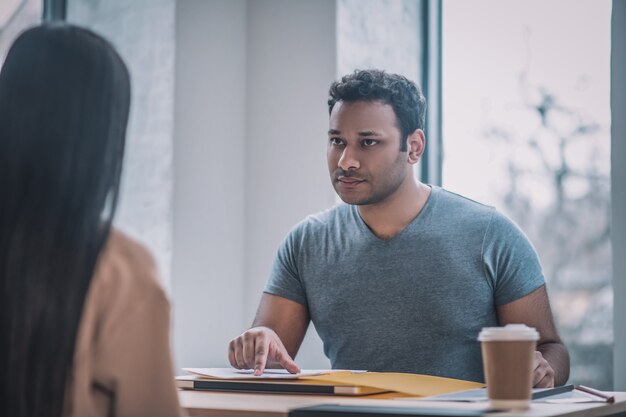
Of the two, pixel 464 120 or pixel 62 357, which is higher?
pixel 464 120

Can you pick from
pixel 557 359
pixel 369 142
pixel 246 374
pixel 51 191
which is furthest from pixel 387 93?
pixel 51 191

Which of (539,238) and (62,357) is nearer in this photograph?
(62,357)

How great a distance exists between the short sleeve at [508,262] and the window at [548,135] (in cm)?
65

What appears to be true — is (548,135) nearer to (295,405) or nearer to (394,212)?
(394,212)

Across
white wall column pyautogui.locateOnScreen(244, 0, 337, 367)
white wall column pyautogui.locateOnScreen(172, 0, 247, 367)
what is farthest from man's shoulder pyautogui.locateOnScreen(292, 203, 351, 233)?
white wall column pyautogui.locateOnScreen(172, 0, 247, 367)

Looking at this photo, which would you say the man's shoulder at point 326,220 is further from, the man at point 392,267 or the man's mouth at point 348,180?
the man's mouth at point 348,180

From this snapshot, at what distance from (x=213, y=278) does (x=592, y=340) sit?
1174 millimetres

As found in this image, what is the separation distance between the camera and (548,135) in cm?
287

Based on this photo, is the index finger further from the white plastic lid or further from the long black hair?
the long black hair

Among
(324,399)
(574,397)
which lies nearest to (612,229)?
(574,397)

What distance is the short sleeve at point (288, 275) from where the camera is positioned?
7.38ft

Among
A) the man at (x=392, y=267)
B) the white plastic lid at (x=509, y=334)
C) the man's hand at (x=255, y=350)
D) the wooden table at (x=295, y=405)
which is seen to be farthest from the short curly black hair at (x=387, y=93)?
the white plastic lid at (x=509, y=334)

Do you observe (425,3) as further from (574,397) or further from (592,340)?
(574,397)

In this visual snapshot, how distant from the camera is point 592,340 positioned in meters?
2.74
